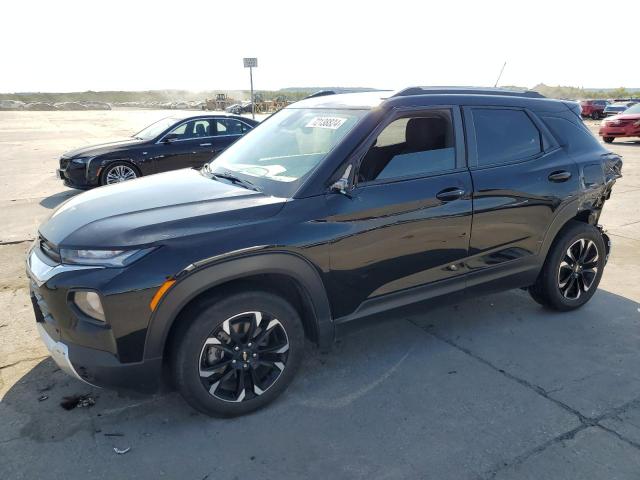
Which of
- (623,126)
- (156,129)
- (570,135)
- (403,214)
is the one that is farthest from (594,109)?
(403,214)

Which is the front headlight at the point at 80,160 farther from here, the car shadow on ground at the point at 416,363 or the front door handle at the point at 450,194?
the front door handle at the point at 450,194

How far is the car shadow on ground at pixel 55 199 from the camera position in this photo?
8.33 m

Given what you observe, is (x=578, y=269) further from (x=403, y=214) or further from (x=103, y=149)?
(x=103, y=149)

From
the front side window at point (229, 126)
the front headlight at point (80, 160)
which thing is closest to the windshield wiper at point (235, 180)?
the front headlight at point (80, 160)

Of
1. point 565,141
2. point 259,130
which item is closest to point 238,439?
point 259,130

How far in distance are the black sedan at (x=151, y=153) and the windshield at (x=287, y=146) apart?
497 centimetres

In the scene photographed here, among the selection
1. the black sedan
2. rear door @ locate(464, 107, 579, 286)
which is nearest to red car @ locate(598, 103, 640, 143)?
the black sedan

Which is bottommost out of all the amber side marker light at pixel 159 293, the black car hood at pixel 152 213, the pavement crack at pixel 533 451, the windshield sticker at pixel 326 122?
the pavement crack at pixel 533 451

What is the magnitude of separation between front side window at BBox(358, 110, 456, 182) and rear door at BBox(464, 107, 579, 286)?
199 millimetres

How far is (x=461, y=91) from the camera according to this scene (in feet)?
12.1

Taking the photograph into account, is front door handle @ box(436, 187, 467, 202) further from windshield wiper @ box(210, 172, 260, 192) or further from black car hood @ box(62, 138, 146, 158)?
black car hood @ box(62, 138, 146, 158)

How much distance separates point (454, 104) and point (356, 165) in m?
0.99

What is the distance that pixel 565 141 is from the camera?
13.1ft

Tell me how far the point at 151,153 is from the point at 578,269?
292 inches
